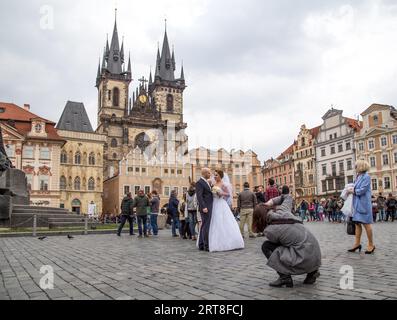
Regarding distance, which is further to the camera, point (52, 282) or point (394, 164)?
point (394, 164)

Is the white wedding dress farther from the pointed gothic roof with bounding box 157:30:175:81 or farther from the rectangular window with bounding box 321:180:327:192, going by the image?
the pointed gothic roof with bounding box 157:30:175:81

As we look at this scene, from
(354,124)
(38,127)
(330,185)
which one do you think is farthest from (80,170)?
(354,124)

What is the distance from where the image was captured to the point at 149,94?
89.5 m

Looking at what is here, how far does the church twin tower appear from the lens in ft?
241

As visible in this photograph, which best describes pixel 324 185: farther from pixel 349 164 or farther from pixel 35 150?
pixel 35 150

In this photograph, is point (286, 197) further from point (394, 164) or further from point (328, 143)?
point (328, 143)

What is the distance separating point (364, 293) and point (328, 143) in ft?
181

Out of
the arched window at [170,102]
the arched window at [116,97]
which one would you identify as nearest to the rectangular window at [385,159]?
the arched window at [170,102]

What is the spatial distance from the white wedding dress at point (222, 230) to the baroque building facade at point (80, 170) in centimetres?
4913

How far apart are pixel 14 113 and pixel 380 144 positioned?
4558 centimetres

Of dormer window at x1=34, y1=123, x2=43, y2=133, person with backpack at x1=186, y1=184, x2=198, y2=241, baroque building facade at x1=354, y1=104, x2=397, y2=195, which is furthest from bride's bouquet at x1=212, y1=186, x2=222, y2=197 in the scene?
dormer window at x1=34, y1=123, x2=43, y2=133

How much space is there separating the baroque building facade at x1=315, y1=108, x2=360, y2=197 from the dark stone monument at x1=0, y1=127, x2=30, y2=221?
44293mm

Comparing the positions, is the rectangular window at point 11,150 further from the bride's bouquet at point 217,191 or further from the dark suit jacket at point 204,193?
the bride's bouquet at point 217,191

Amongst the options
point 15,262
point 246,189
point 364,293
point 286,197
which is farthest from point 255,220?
point 246,189
